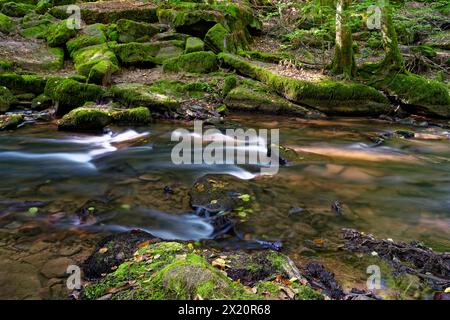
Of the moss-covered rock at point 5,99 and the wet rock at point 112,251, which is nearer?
the wet rock at point 112,251

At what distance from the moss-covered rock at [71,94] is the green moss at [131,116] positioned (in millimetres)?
1376

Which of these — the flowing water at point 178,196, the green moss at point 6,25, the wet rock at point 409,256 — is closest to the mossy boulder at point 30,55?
the green moss at point 6,25

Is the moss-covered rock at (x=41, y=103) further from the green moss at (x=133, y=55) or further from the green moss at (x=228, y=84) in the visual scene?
the green moss at (x=228, y=84)

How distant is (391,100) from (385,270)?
914 centimetres

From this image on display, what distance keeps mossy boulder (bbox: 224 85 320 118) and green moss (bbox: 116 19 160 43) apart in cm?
586

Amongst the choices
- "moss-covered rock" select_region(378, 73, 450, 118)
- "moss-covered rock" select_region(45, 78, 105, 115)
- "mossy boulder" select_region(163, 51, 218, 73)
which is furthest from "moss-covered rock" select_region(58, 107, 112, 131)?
"moss-covered rock" select_region(378, 73, 450, 118)

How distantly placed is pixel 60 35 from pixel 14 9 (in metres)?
5.36

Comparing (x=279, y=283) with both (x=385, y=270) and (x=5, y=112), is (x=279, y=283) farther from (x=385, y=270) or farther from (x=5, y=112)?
(x=5, y=112)

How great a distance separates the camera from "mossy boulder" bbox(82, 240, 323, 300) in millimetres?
2734

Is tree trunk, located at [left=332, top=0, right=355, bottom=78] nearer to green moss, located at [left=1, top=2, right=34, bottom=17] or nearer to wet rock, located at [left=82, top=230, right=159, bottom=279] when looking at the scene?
wet rock, located at [left=82, top=230, right=159, bottom=279]

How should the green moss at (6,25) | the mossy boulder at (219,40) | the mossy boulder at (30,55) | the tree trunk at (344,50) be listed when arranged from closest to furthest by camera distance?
1. the tree trunk at (344,50)
2. the mossy boulder at (30,55)
3. the mossy boulder at (219,40)
4. the green moss at (6,25)

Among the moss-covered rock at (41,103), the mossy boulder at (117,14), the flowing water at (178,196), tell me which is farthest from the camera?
the mossy boulder at (117,14)

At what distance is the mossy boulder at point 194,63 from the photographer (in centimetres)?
1328
